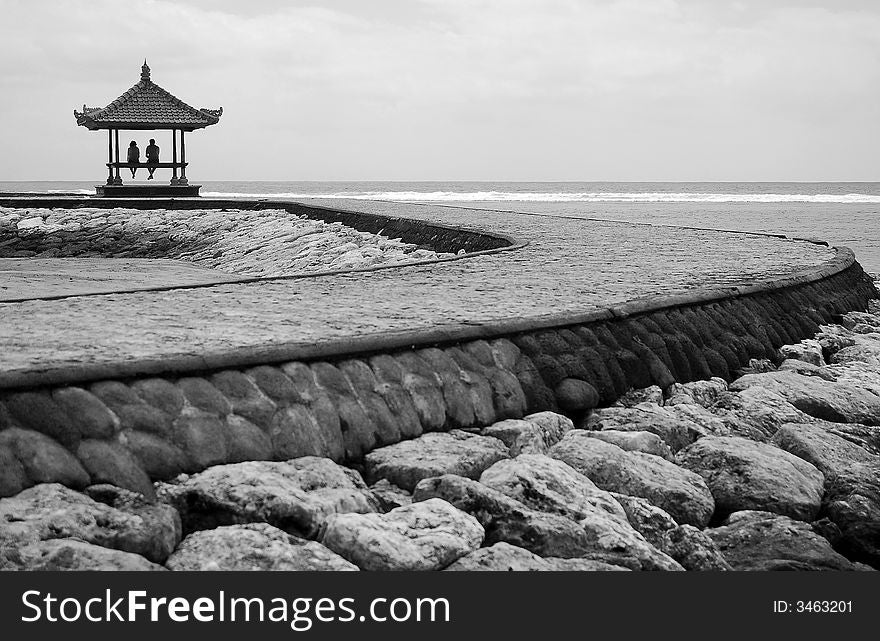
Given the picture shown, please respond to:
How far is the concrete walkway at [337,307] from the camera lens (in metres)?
3.82

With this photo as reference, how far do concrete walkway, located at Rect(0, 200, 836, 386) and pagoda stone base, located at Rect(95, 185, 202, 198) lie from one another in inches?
752

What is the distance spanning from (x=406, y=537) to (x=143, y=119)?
84.1ft

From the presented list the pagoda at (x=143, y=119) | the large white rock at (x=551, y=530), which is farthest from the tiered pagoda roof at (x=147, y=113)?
the large white rock at (x=551, y=530)

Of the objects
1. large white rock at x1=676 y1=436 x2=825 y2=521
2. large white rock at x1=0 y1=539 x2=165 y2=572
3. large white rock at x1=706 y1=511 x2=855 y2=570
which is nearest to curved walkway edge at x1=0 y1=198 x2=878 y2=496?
large white rock at x1=0 y1=539 x2=165 y2=572

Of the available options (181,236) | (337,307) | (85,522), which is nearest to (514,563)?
(85,522)

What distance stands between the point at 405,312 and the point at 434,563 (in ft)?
7.71

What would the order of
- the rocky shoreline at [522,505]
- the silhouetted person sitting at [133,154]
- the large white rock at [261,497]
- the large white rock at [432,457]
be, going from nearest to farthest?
the rocky shoreline at [522,505] < the large white rock at [261,497] < the large white rock at [432,457] < the silhouetted person sitting at [133,154]

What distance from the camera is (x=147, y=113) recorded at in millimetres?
26922

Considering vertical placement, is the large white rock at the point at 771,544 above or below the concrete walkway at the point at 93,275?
above

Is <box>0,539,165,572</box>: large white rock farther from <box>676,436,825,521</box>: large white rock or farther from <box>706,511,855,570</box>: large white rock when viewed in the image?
<box>676,436,825,521</box>: large white rock

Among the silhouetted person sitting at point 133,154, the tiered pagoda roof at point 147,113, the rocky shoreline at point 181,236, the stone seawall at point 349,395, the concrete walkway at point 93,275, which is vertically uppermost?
the tiered pagoda roof at point 147,113

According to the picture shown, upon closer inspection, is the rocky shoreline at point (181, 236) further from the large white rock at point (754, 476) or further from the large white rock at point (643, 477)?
the large white rock at point (643, 477)

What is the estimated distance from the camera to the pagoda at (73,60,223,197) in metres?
26.7

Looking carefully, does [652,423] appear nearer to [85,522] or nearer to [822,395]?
[822,395]
